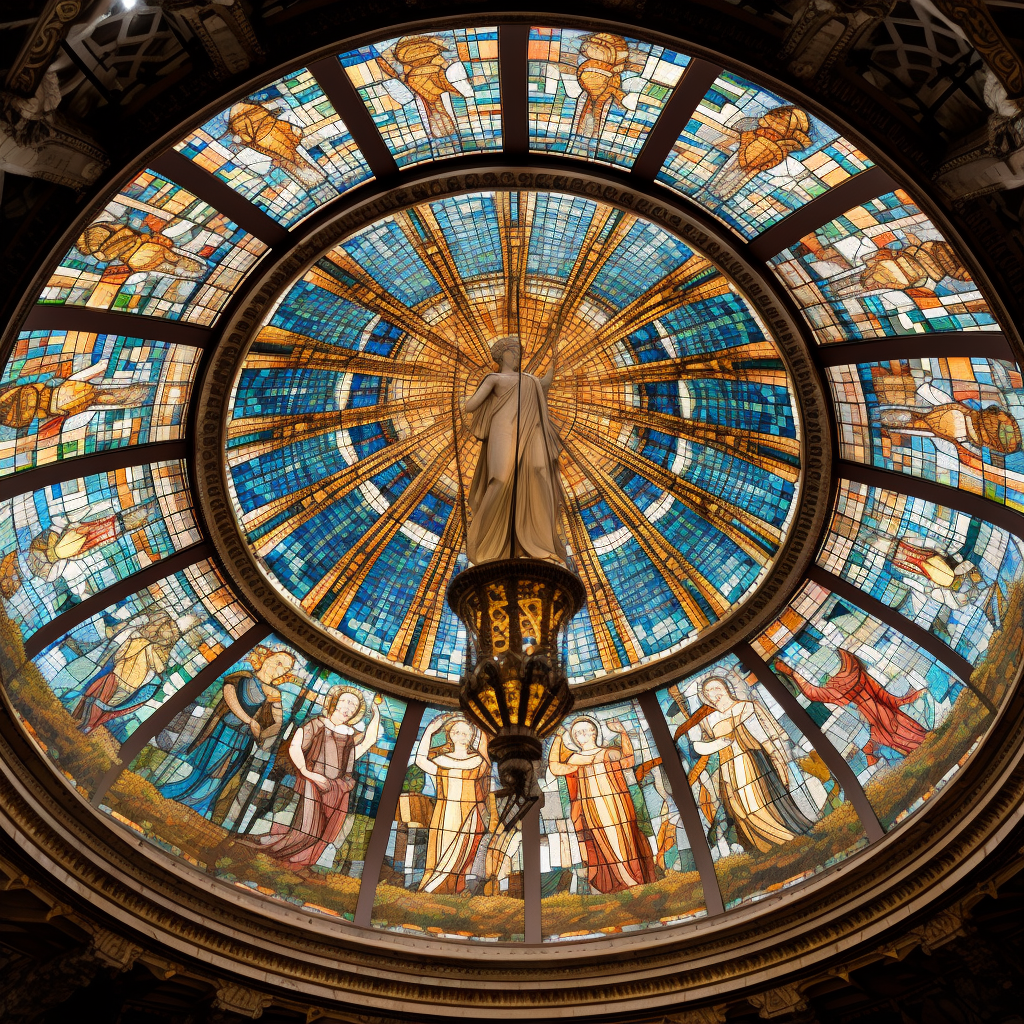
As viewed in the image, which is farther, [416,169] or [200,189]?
[416,169]

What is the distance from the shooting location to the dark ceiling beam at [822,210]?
1216cm

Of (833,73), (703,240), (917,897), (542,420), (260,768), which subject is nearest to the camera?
(833,73)

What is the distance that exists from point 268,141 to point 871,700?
38.6ft

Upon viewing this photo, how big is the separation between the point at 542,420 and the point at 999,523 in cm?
622

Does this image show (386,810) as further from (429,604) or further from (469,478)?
(469,478)

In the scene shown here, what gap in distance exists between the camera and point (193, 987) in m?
13.1

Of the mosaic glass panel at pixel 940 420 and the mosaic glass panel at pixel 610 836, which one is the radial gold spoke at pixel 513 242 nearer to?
the mosaic glass panel at pixel 940 420

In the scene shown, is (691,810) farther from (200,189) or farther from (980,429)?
(200,189)

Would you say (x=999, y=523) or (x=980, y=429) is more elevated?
(x=980, y=429)

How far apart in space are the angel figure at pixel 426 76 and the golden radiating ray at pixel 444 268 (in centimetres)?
245

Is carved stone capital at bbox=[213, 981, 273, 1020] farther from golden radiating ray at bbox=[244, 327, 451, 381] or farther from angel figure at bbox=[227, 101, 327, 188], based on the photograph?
angel figure at bbox=[227, 101, 327, 188]

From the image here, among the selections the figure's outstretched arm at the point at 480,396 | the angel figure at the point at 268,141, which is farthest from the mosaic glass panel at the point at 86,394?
the figure's outstretched arm at the point at 480,396

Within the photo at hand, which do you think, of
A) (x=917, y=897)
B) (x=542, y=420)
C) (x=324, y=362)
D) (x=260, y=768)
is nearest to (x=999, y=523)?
(x=917, y=897)

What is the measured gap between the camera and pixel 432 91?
12672 mm
